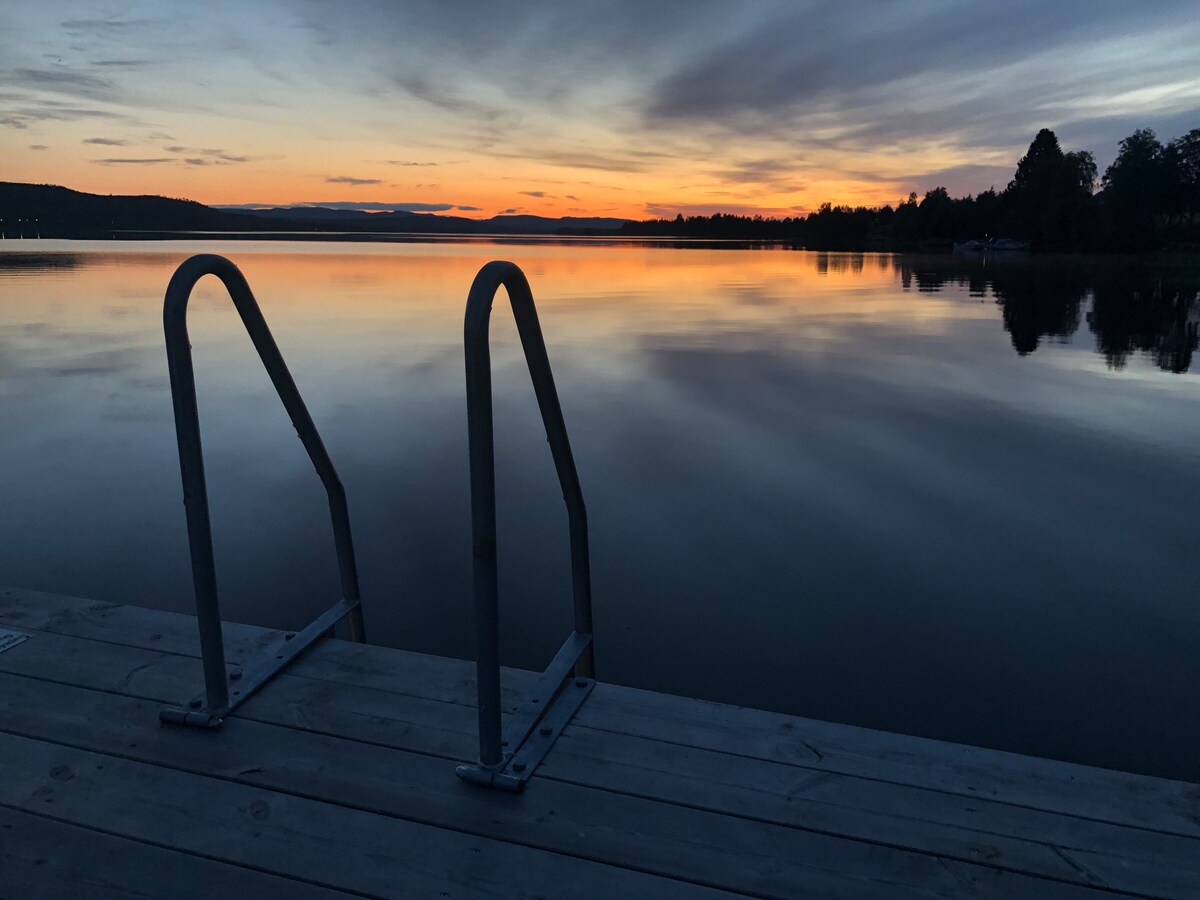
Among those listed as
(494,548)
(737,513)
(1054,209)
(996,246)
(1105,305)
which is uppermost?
(1054,209)

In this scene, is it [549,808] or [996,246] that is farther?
[996,246]

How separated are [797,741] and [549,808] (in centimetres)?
80

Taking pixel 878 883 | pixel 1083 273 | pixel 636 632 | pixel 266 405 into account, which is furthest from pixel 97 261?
pixel 1083 273

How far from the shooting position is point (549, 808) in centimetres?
218

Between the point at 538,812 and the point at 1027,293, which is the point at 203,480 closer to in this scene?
the point at 538,812

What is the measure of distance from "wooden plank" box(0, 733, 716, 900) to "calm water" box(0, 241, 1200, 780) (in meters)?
2.23

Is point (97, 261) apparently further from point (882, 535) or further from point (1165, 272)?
point (1165, 272)

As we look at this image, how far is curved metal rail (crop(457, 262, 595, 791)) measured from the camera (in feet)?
6.88

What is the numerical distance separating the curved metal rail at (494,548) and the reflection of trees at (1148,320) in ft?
47.6

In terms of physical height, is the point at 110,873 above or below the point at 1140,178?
below

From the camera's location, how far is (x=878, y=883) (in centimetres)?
194

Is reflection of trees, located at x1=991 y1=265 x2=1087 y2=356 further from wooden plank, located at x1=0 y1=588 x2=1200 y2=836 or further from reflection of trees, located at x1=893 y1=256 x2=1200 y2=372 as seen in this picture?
wooden plank, located at x1=0 y1=588 x2=1200 y2=836

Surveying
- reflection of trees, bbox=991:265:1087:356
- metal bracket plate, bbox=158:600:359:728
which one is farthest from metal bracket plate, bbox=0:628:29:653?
reflection of trees, bbox=991:265:1087:356

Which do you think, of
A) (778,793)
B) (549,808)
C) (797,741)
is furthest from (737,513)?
(549,808)
